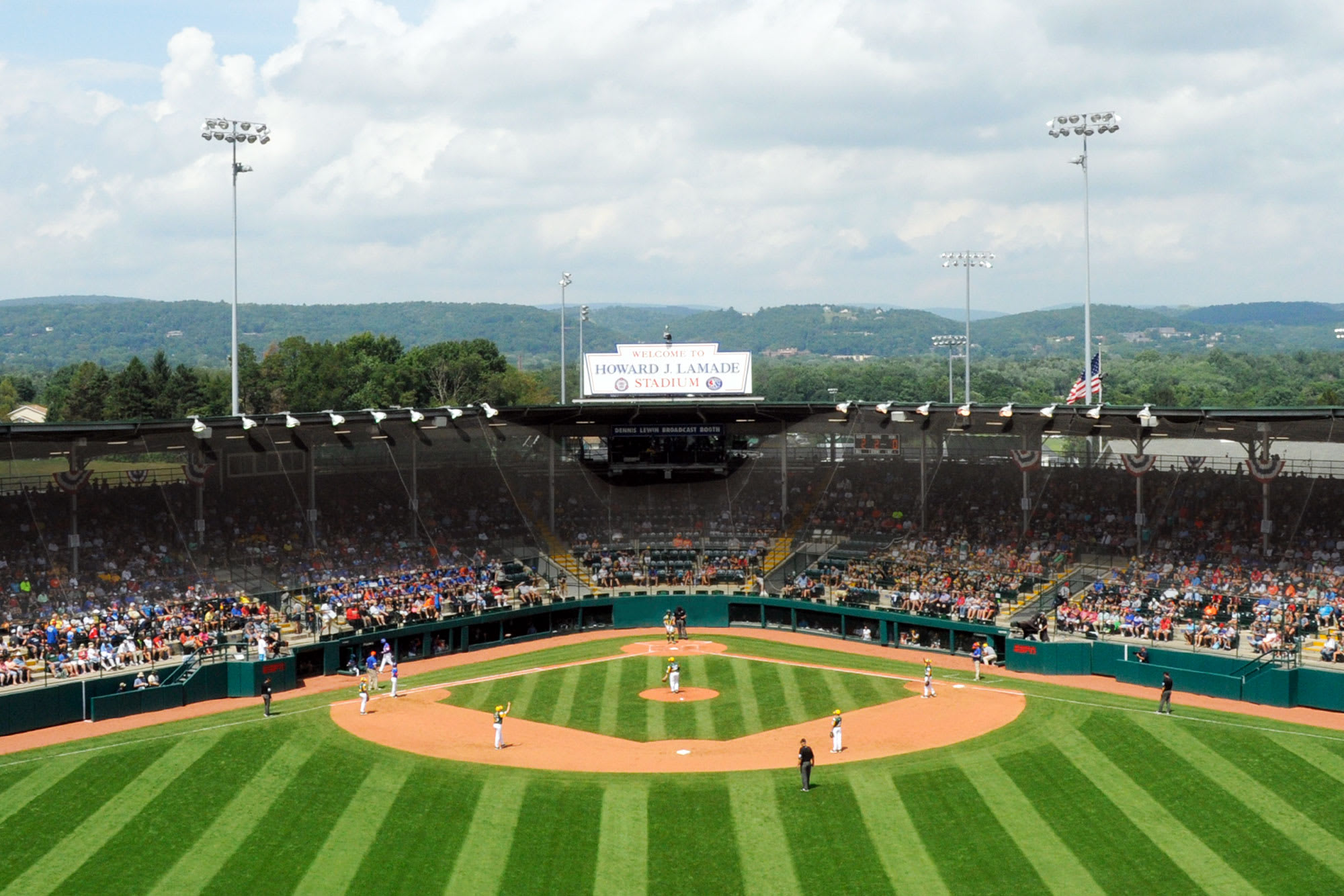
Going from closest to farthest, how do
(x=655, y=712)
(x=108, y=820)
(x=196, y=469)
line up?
1. (x=108, y=820)
2. (x=655, y=712)
3. (x=196, y=469)

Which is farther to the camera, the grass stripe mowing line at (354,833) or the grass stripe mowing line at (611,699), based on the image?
the grass stripe mowing line at (611,699)

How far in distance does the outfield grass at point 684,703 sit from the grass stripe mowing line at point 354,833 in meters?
6.10

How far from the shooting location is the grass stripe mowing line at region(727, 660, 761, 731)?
1287 inches

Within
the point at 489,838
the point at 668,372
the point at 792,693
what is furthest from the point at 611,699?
the point at 668,372

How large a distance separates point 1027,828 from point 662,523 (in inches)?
1152

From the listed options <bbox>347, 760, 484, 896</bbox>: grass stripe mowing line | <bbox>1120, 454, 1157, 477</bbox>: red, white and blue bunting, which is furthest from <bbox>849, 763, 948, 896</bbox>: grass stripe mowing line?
<bbox>1120, 454, 1157, 477</bbox>: red, white and blue bunting

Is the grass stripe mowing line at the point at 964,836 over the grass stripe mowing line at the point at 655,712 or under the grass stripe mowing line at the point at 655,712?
under

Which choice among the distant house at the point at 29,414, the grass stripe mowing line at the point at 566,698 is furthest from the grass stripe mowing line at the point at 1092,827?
the distant house at the point at 29,414

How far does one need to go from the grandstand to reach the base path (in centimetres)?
612

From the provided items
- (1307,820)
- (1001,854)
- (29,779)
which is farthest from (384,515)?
(1307,820)

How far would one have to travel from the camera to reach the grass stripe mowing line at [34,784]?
83.4ft

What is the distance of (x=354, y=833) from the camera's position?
24469mm

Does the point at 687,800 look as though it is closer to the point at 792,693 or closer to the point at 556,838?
the point at 556,838

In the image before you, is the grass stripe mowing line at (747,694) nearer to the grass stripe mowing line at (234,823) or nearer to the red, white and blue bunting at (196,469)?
the grass stripe mowing line at (234,823)
